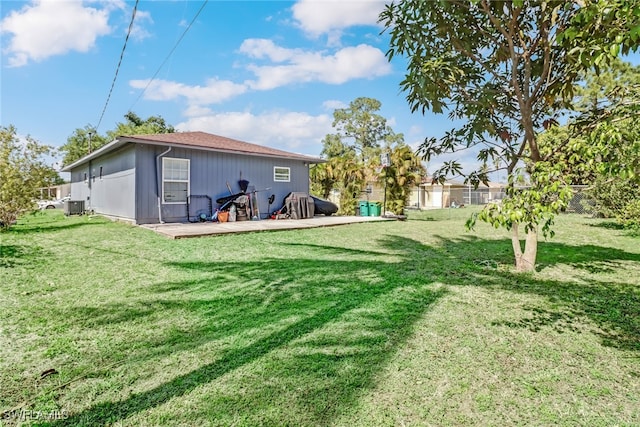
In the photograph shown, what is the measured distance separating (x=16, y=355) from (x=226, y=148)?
951 centimetres

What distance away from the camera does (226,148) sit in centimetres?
1106

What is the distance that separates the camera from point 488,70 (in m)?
4.38

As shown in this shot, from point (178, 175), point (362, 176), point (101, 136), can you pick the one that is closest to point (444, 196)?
point (362, 176)

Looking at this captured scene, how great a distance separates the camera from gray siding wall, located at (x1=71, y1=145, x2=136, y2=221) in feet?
33.0

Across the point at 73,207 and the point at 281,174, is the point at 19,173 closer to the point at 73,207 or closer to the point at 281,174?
the point at 73,207

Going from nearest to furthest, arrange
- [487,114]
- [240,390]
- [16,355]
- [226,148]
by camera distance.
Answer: [240,390] < [16,355] < [487,114] < [226,148]

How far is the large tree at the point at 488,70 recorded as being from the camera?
3658 millimetres

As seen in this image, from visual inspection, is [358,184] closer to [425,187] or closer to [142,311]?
[142,311]

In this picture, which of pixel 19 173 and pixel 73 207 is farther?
pixel 73 207

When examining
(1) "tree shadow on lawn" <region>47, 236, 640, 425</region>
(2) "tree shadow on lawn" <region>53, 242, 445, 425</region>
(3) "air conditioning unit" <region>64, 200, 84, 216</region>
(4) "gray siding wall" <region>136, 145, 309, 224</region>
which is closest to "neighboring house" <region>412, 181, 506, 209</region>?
(4) "gray siding wall" <region>136, 145, 309, 224</region>

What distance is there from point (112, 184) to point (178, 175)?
336cm

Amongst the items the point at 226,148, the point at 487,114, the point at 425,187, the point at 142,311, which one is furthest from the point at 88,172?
the point at 425,187

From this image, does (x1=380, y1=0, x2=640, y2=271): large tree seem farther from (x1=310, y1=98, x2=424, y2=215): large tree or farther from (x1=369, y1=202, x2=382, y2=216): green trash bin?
(x1=369, y1=202, x2=382, y2=216): green trash bin

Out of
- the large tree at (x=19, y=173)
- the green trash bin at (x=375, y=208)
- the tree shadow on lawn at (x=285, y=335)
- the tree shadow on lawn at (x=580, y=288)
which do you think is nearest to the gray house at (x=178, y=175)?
the large tree at (x=19, y=173)
